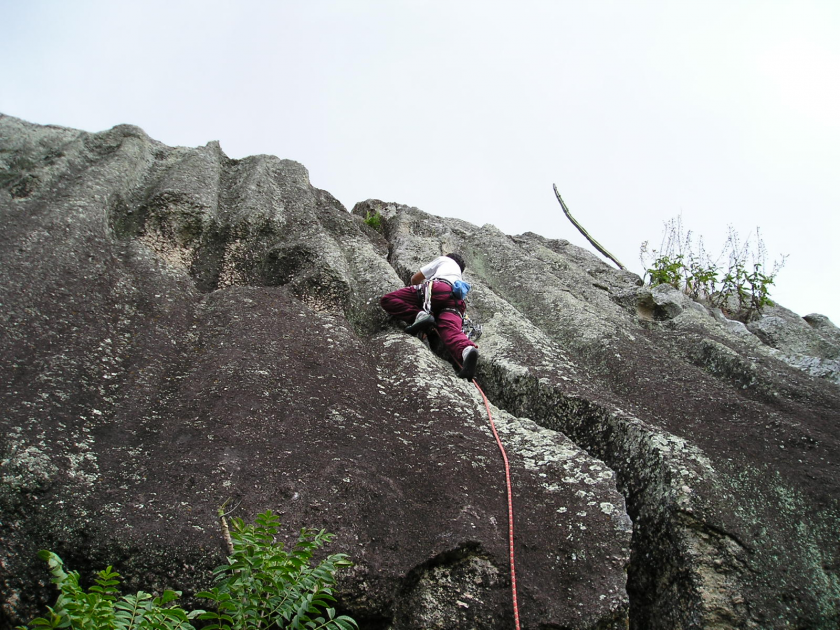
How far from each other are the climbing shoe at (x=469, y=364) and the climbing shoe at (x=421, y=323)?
1.11 metres

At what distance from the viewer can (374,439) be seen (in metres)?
6.38

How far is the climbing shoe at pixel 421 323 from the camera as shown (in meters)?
9.30

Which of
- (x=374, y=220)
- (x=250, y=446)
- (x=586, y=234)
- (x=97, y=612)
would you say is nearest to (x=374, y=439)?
(x=250, y=446)

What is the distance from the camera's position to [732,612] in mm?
5254

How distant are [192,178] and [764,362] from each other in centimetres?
1131

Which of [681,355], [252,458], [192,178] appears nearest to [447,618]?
[252,458]

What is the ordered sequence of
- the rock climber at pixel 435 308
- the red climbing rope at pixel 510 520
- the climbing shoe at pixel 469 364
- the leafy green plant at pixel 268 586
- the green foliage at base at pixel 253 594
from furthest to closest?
the rock climber at pixel 435 308, the climbing shoe at pixel 469 364, the red climbing rope at pixel 510 520, the leafy green plant at pixel 268 586, the green foliage at base at pixel 253 594

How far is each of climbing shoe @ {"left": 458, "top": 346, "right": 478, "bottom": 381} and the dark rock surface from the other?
1.58 feet

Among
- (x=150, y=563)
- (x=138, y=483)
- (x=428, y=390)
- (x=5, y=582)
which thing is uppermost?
(x=428, y=390)

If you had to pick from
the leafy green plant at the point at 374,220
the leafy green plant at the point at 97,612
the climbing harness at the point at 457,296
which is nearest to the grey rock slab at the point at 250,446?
the climbing harness at the point at 457,296

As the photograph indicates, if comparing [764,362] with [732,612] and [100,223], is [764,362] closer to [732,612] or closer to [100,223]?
[732,612]

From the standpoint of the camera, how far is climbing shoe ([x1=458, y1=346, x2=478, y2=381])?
8.41m

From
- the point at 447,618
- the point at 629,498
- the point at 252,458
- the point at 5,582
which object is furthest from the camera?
the point at 629,498

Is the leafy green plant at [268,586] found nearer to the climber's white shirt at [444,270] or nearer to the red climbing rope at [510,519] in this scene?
the red climbing rope at [510,519]
